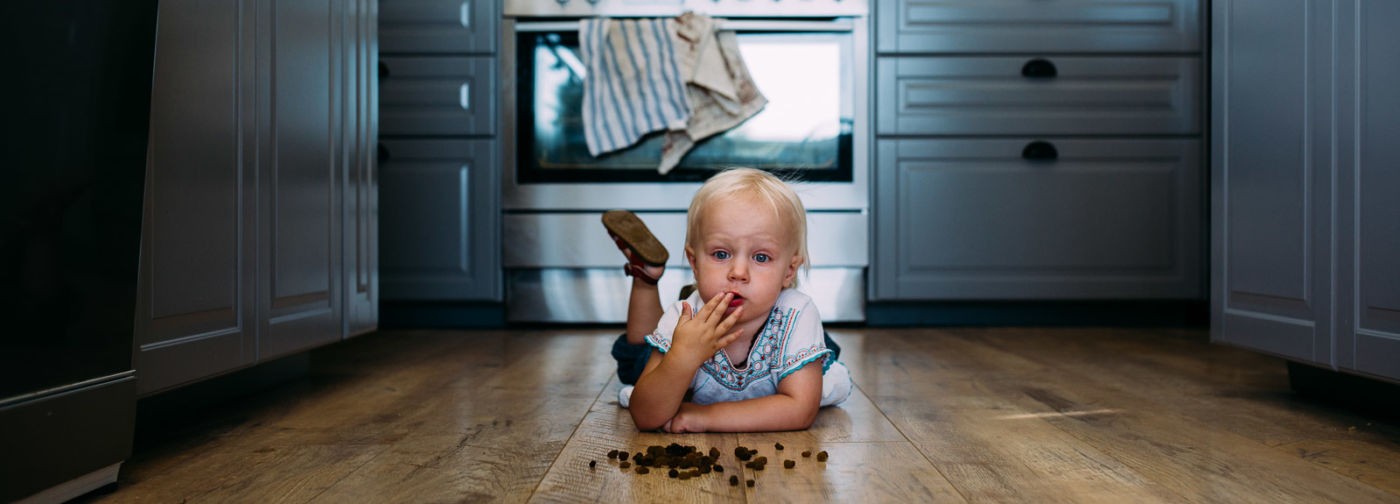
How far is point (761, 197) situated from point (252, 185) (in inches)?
27.1

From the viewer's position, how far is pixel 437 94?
2602mm

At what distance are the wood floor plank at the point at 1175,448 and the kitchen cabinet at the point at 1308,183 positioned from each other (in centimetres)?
24

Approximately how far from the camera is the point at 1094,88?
2.64 m

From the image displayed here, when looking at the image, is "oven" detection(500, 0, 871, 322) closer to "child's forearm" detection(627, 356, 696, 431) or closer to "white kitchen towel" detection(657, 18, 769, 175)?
"white kitchen towel" detection(657, 18, 769, 175)

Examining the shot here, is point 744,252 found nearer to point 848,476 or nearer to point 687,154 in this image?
point 848,476

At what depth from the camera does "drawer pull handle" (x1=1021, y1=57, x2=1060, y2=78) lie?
2.62m

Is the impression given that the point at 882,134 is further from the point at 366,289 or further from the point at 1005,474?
the point at 1005,474

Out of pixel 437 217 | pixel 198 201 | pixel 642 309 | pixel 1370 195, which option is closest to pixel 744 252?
pixel 642 309

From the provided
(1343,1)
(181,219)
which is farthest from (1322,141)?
(181,219)

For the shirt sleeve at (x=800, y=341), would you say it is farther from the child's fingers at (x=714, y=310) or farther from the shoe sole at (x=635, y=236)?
the shoe sole at (x=635, y=236)

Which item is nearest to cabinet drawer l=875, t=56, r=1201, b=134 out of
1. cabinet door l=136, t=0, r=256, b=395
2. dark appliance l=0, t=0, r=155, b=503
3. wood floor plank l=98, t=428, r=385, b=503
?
cabinet door l=136, t=0, r=256, b=395

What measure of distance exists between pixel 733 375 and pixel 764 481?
34cm

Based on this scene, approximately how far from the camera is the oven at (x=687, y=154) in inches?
102

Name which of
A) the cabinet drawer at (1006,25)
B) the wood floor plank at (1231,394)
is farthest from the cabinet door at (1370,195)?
the cabinet drawer at (1006,25)
